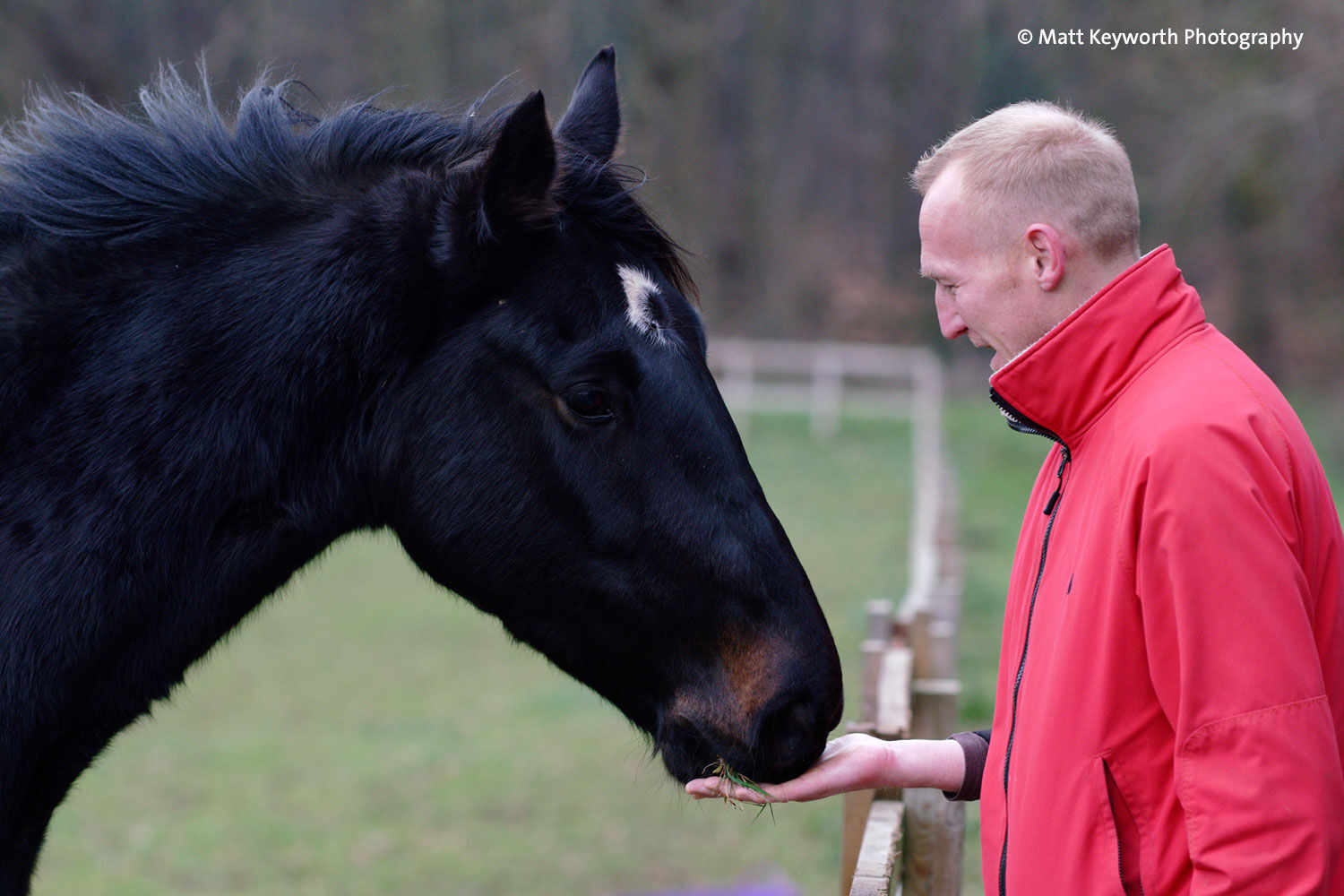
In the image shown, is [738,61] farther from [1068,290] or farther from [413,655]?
[1068,290]

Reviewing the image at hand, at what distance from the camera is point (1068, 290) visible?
5.53 feet

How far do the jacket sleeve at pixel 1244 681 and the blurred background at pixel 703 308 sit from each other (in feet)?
3.98

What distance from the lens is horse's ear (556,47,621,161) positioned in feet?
7.72

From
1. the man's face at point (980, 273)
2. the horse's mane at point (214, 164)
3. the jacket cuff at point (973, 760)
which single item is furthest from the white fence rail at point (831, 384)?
the man's face at point (980, 273)

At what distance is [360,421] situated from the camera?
2.04 meters

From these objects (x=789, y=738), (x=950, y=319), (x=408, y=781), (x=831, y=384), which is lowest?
(x=831, y=384)

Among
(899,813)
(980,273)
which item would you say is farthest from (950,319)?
(899,813)

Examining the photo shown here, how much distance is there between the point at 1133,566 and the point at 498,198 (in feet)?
3.82

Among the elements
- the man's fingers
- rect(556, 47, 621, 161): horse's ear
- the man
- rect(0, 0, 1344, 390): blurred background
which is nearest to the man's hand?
the man's fingers

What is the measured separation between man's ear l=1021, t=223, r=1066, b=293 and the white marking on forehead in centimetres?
66

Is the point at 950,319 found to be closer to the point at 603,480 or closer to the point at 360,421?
the point at 603,480

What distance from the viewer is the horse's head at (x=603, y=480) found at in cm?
198

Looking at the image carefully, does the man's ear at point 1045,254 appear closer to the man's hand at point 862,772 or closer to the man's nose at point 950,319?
the man's nose at point 950,319

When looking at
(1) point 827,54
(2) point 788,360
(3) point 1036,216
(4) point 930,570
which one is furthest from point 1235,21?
(3) point 1036,216
